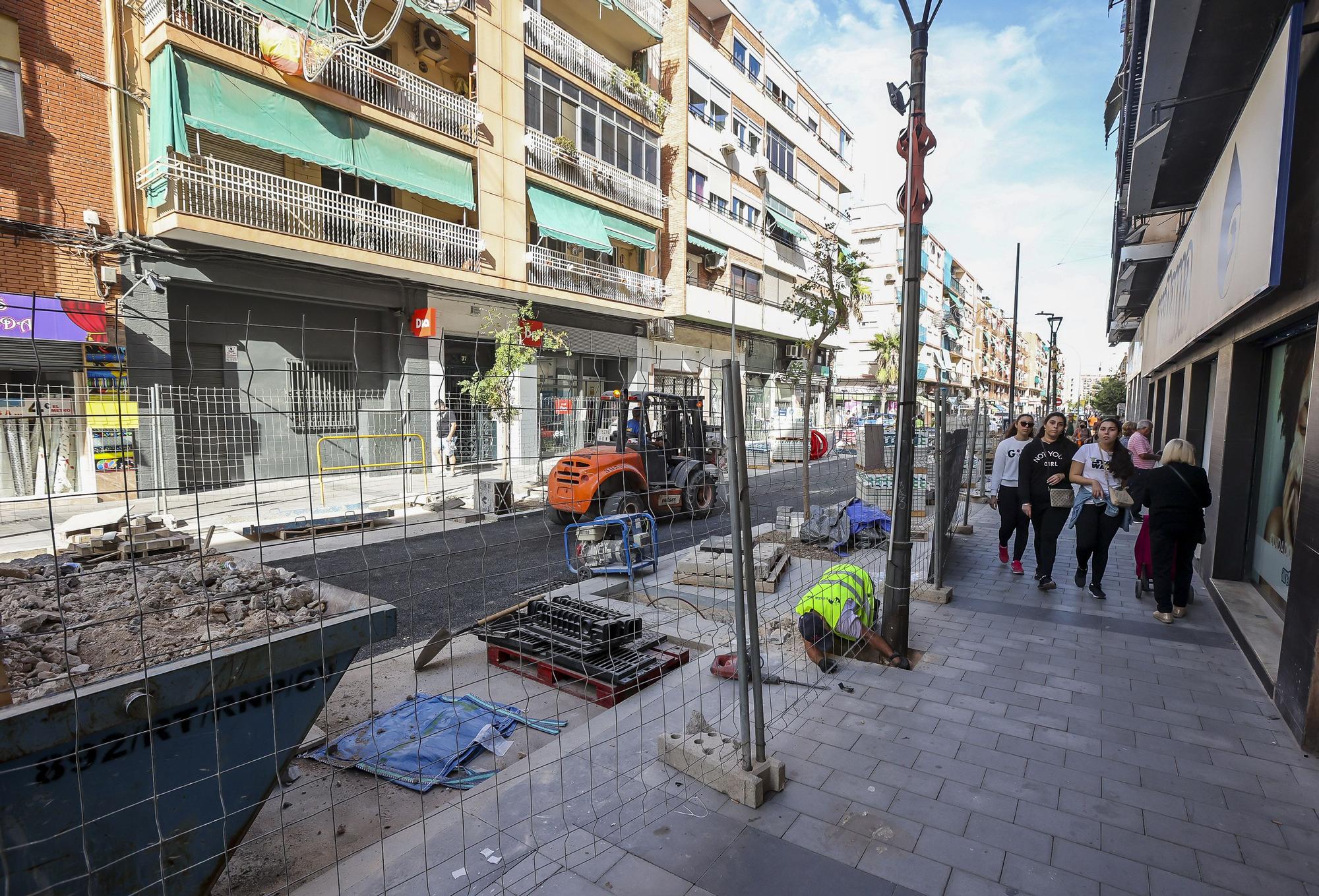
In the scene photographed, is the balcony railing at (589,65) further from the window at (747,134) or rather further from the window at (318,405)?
the window at (318,405)

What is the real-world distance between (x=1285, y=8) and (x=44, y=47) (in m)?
16.0

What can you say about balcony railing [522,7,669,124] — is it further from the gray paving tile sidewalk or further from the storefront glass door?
the gray paving tile sidewalk

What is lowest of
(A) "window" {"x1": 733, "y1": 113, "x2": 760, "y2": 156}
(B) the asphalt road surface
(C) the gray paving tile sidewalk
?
(B) the asphalt road surface

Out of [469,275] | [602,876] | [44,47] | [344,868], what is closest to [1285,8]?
[602,876]

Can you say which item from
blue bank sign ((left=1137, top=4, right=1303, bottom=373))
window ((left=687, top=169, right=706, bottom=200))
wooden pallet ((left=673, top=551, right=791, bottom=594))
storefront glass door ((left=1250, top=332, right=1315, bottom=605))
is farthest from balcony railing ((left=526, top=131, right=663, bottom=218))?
storefront glass door ((left=1250, top=332, right=1315, bottom=605))

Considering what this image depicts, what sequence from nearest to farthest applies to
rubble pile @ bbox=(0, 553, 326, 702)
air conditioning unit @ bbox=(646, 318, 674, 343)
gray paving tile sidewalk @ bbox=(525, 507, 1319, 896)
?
rubble pile @ bbox=(0, 553, 326, 702)
gray paving tile sidewalk @ bbox=(525, 507, 1319, 896)
air conditioning unit @ bbox=(646, 318, 674, 343)

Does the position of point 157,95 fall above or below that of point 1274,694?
above

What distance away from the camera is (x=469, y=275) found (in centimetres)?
1545

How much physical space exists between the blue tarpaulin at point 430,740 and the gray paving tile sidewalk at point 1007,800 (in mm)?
963

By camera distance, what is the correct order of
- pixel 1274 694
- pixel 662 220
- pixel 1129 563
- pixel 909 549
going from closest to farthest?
pixel 1274 694 < pixel 909 549 < pixel 1129 563 < pixel 662 220

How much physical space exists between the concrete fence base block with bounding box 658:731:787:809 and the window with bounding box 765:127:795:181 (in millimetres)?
30205

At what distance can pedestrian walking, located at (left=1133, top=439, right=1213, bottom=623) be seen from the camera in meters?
5.25

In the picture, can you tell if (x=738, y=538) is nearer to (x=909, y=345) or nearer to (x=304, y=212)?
(x=909, y=345)

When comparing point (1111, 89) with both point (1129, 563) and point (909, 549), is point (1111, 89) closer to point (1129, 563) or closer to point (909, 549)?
point (1129, 563)
